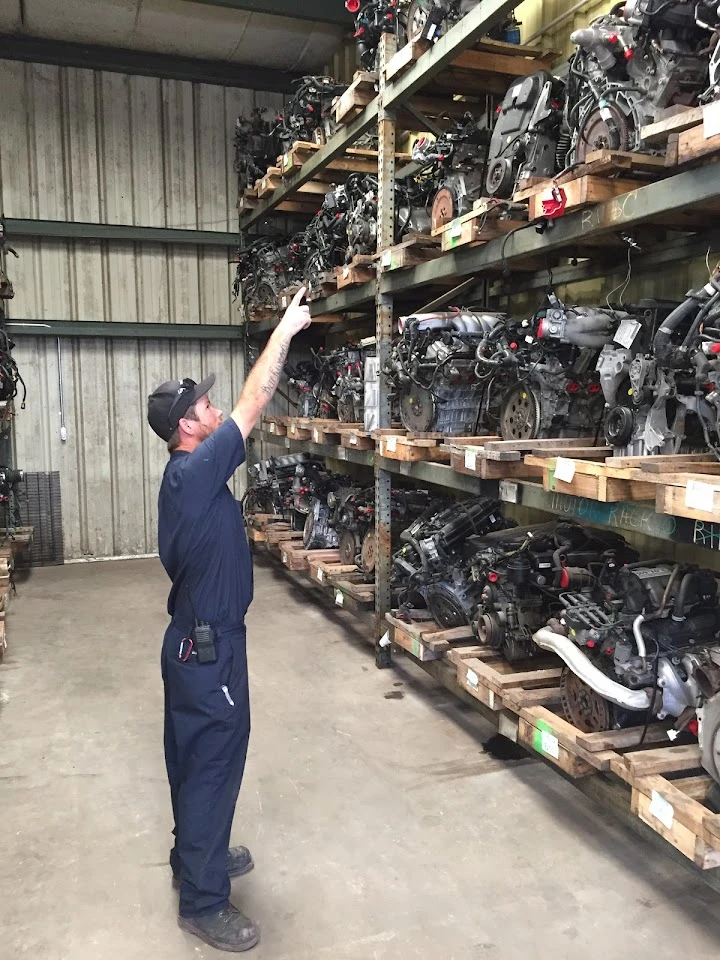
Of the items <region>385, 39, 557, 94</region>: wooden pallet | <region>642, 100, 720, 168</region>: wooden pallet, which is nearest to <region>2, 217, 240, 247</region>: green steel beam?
<region>385, 39, 557, 94</region>: wooden pallet

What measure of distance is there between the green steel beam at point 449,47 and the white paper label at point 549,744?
3.05m

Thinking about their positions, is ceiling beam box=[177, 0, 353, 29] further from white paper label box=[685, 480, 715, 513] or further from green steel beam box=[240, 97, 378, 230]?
white paper label box=[685, 480, 715, 513]

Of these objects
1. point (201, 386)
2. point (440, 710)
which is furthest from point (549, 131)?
point (440, 710)

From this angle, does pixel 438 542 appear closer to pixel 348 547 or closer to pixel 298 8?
pixel 348 547

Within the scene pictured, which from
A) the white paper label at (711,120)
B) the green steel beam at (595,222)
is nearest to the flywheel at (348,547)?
the green steel beam at (595,222)

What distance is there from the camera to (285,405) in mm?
8641

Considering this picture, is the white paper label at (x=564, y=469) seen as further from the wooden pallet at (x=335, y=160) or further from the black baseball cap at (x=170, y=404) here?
the wooden pallet at (x=335, y=160)

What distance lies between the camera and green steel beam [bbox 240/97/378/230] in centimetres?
485

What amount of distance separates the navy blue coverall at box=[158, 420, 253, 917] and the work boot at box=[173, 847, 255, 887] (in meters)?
0.32

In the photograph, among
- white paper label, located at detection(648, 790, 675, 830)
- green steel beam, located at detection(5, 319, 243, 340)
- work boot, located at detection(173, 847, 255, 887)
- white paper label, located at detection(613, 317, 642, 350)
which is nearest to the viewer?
white paper label, located at detection(648, 790, 675, 830)

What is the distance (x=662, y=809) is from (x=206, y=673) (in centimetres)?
150

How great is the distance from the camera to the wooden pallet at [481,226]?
3.42m

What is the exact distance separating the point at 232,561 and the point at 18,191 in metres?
7.07

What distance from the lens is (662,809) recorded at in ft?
7.71
